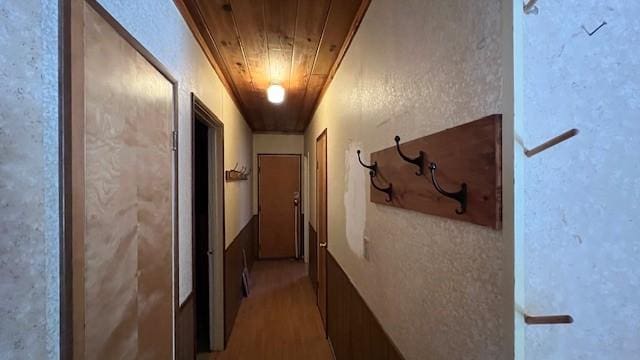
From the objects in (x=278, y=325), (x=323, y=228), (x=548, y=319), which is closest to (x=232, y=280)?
(x=278, y=325)

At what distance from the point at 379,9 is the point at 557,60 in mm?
1030

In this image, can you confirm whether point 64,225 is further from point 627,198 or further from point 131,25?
point 627,198

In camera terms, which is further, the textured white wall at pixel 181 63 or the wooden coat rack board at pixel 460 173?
the textured white wall at pixel 181 63

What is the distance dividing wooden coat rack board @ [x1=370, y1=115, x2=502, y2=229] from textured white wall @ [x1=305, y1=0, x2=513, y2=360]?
3 centimetres

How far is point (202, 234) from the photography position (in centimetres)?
291

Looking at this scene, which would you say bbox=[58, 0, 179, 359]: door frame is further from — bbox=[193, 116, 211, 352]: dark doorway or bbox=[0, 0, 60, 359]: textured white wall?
bbox=[193, 116, 211, 352]: dark doorway

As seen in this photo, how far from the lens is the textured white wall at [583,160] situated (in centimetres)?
59

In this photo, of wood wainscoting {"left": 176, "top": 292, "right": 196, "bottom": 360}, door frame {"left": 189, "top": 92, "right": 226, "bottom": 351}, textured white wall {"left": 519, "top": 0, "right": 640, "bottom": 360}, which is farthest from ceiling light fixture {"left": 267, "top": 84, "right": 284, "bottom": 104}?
textured white wall {"left": 519, "top": 0, "right": 640, "bottom": 360}

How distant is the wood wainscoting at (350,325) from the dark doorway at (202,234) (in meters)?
1.09

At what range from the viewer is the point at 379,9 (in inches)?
57.3

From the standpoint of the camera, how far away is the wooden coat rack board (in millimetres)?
645

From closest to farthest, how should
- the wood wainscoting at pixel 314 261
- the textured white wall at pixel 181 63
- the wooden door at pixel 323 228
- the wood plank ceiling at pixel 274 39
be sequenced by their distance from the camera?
1. the textured white wall at pixel 181 63
2. the wood plank ceiling at pixel 274 39
3. the wooden door at pixel 323 228
4. the wood wainscoting at pixel 314 261

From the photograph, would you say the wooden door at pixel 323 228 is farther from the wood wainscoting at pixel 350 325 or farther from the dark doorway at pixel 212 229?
the dark doorway at pixel 212 229

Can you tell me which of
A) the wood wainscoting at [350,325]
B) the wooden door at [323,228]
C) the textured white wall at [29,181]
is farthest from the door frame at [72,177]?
the wooden door at [323,228]
